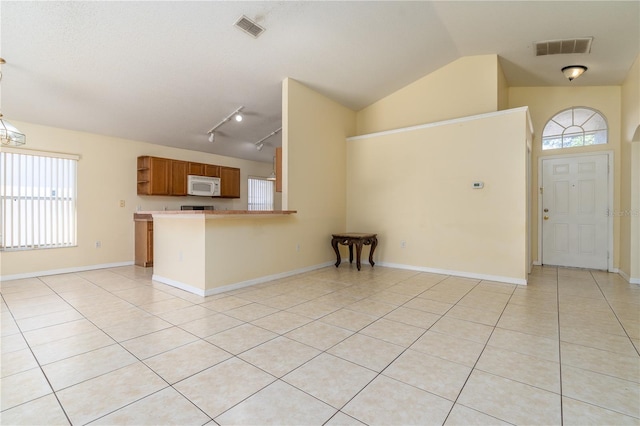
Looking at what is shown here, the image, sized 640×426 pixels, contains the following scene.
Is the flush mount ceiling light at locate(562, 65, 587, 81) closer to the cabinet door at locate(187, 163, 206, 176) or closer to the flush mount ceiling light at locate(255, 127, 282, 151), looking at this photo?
the flush mount ceiling light at locate(255, 127, 282, 151)

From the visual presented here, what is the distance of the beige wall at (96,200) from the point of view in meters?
4.73

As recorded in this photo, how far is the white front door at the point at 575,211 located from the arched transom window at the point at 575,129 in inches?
11.5

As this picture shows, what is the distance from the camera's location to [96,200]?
5398mm

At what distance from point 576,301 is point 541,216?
2702 mm

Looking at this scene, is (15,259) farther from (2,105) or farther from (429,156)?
(429,156)

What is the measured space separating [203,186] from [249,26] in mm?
4154

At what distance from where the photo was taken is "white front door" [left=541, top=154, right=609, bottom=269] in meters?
5.04

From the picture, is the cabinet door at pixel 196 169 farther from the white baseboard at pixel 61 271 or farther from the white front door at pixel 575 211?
the white front door at pixel 575 211

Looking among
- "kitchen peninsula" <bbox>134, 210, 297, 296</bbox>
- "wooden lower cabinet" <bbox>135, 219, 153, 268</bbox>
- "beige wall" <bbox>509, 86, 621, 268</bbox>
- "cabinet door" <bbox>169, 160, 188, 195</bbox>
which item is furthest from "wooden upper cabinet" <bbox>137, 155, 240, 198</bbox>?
"beige wall" <bbox>509, 86, 621, 268</bbox>

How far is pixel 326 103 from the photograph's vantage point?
5.45 m

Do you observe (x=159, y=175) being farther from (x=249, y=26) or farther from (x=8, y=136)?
(x=249, y=26)

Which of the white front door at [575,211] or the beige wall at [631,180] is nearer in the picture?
the beige wall at [631,180]

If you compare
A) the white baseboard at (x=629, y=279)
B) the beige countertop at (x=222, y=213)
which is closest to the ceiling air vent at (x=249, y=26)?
the beige countertop at (x=222, y=213)

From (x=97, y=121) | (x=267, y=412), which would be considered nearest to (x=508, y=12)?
(x=267, y=412)
